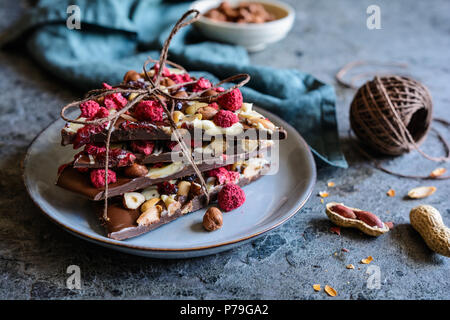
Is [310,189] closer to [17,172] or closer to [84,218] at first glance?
[84,218]

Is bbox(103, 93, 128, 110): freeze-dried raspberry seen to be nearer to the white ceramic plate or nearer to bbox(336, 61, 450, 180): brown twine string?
the white ceramic plate

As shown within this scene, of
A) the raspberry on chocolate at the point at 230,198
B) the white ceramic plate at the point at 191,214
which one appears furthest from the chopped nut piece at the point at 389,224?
the raspberry on chocolate at the point at 230,198

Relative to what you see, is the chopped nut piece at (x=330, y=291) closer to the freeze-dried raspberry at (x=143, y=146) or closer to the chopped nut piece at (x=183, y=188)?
the chopped nut piece at (x=183, y=188)

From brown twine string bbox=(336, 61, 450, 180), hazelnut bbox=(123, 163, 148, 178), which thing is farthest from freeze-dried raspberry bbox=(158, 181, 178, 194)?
brown twine string bbox=(336, 61, 450, 180)

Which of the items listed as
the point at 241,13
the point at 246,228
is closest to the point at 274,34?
the point at 241,13

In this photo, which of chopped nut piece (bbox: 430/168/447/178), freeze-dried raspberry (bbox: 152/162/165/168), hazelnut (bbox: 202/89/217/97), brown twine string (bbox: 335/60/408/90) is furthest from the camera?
brown twine string (bbox: 335/60/408/90)

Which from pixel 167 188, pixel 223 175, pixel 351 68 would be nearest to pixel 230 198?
pixel 223 175

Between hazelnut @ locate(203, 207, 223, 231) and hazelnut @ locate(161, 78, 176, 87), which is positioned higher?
hazelnut @ locate(161, 78, 176, 87)
